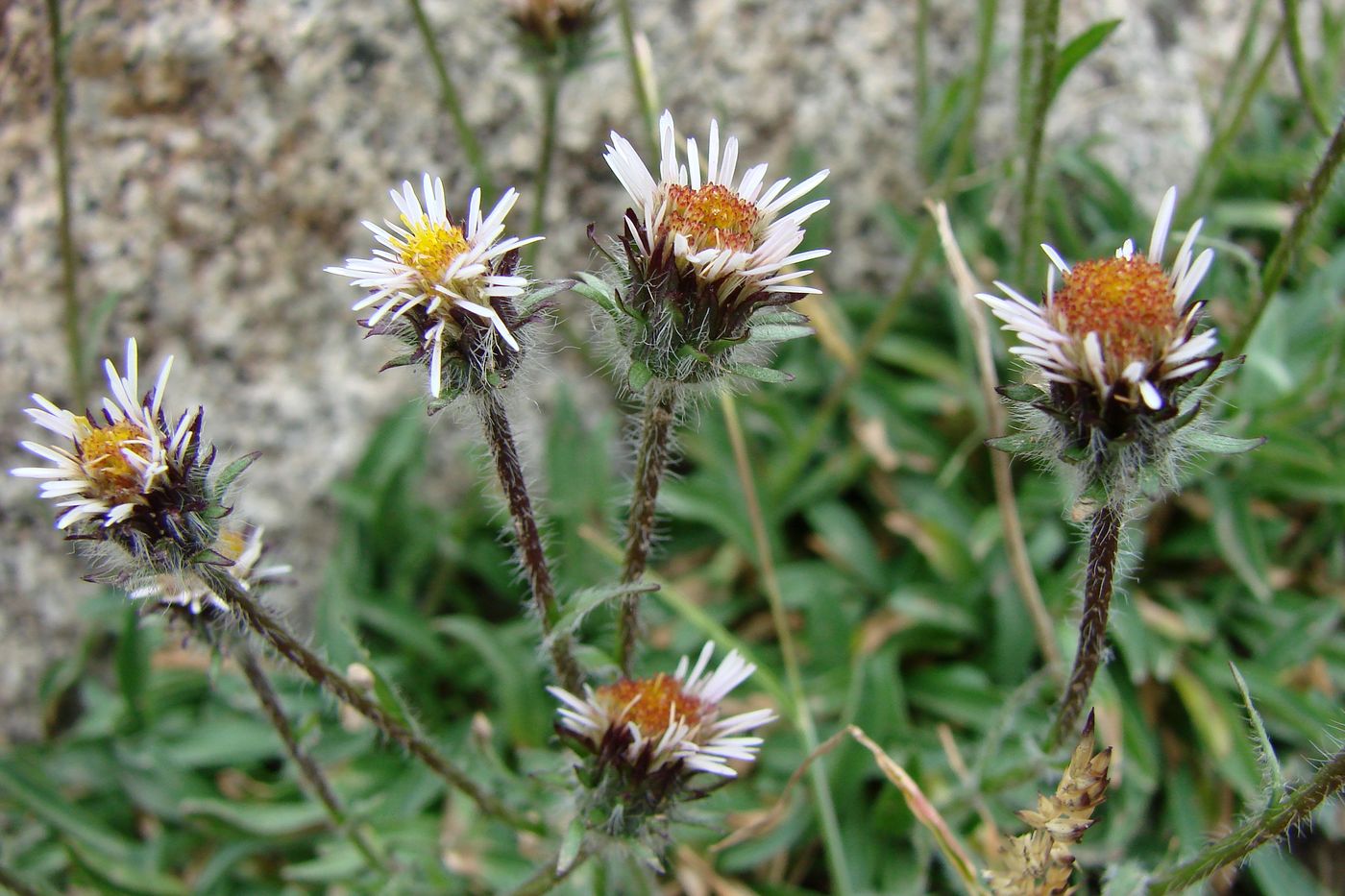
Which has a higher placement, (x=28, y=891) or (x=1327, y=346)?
(x=1327, y=346)

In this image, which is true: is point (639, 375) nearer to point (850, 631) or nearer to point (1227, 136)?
point (850, 631)

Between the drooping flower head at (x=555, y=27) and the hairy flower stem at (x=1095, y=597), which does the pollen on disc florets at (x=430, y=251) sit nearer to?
the hairy flower stem at (x=1095, y=597)

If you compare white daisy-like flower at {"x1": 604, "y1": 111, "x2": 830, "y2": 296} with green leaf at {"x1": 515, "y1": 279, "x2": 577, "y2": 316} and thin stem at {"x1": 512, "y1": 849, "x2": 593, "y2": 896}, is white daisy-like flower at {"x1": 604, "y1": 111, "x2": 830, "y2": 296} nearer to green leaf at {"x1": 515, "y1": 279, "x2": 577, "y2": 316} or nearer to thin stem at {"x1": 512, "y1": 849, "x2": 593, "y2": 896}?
green leaf at {"x1": 515, "y1": 279, "x2": 577, "y2": 316}

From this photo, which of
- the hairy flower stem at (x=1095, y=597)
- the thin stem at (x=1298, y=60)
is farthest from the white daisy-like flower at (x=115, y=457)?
the thin stem at (x=1298, y=60)

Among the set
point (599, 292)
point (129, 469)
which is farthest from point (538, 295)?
point (129, 469)

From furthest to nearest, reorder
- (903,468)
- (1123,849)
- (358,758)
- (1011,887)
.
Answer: (903,468) → (358,758) → (1123,849) → (1011,887)

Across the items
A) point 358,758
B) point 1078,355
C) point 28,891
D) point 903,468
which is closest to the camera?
point 1078,355

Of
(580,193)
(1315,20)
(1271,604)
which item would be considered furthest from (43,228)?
(1315,20)

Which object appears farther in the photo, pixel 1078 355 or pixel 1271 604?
Result: pixel 1271 604

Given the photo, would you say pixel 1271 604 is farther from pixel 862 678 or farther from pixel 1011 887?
pixel 1011 887
